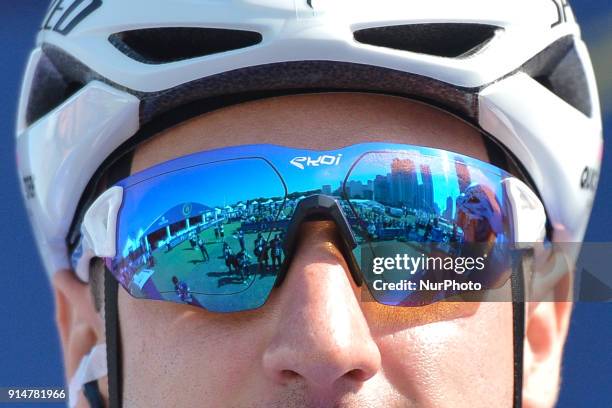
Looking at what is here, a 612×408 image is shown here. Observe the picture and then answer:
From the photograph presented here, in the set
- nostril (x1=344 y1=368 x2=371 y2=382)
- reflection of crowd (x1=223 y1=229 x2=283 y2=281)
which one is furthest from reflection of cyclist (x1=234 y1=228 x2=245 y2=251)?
nostril (x1=344 y1=368 x2=371 y2=382)

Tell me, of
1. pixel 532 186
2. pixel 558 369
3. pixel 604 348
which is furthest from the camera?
pixel 604 348

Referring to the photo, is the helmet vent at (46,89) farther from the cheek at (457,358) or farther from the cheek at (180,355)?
the cheek at (457,358)

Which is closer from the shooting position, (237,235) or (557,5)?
(237,235)

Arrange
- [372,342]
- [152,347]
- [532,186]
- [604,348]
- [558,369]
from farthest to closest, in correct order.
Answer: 1. [604,348]
2. [558,369]
3. [532,186]
4. [152,347]
5. [372,342]

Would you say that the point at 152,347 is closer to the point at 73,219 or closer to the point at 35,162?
the point at 73,219

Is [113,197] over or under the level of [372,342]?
over

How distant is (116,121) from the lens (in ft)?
4.33

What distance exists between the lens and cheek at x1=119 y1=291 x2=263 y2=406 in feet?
3.80

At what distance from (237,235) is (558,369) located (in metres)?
0.81

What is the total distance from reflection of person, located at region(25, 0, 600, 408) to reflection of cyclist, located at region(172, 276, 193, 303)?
1.1 inches

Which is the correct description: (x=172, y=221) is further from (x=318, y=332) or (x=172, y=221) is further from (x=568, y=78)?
(x=568, y=78)

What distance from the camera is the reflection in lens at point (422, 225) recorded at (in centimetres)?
116

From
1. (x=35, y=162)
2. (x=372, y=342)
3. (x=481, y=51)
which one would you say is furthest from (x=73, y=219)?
(x=481, y=51)

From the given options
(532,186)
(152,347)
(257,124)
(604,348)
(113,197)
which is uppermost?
(257,124)
